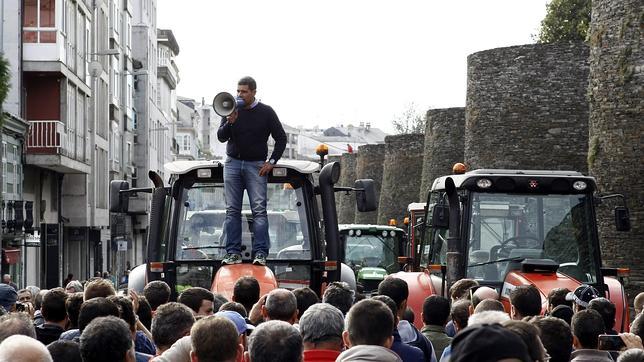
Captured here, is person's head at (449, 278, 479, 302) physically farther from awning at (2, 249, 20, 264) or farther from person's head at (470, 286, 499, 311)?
awning at (2, 249, 20, 264)

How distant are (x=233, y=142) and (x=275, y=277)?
1.41 metres

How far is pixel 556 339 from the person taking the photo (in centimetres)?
832

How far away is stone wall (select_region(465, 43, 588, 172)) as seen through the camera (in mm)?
42281

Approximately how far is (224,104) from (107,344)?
671cm

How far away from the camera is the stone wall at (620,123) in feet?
94.8

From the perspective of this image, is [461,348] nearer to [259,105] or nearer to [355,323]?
[355,323]

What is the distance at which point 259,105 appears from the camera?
46.2ft

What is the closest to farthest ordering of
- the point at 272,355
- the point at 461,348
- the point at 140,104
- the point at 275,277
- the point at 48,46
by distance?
the point at 461,348 < the point at 272,355 < the point at 275,277 < the point at 48,46 < the point at 140,104

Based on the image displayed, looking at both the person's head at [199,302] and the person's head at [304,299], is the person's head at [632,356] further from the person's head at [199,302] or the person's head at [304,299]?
the person's head at [199,302]

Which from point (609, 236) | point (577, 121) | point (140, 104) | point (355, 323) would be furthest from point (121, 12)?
point (355, 323)

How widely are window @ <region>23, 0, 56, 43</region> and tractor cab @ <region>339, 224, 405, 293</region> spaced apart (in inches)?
465

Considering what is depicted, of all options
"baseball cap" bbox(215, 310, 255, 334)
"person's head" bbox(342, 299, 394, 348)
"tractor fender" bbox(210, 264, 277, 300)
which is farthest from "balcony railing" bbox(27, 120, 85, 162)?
"person's head" bbox(342, 299, 394, 348)

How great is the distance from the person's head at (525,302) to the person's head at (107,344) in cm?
428

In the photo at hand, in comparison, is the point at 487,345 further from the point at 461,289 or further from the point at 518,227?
the point at 518,227
